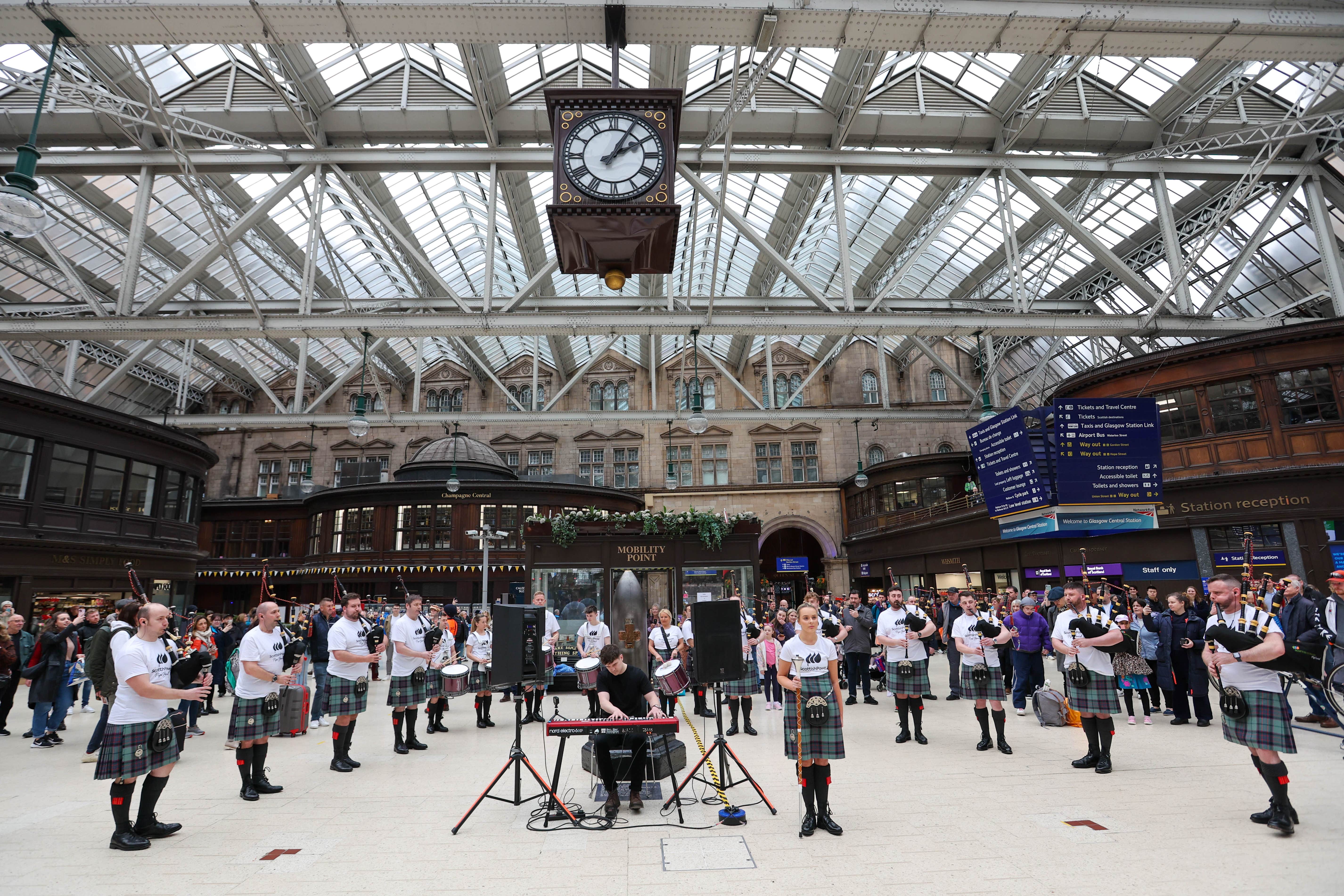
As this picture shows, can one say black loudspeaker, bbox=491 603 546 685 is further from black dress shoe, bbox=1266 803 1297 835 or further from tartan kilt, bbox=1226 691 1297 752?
black dress shoe, bbox=1266 803 1297 835

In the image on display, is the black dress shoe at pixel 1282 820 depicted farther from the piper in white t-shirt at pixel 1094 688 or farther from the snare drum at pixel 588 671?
the snare drum at pixel 588 671

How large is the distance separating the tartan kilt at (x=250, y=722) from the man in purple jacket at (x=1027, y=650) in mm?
9709

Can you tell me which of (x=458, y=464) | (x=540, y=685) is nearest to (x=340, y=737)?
(x=540, y=685)

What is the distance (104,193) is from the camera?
756 inches

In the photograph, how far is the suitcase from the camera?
10.1 m

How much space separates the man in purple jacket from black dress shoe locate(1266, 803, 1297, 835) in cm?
489

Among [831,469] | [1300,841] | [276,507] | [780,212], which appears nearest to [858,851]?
[1300,841]

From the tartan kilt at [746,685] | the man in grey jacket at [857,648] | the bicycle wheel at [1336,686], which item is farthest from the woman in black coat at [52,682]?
the bicycle wheel at [1336,686]

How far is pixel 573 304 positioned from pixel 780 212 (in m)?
7.98

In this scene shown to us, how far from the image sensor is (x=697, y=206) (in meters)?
14.0

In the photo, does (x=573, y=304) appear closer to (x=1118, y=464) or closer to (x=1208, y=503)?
(x=1118, y=464)

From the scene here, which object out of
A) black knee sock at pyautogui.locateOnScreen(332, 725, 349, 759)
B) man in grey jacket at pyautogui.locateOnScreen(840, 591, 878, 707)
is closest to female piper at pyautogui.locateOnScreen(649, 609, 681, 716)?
man in grey jacket at pyautogui.locateOnScreen(840, 591, 878, 707)

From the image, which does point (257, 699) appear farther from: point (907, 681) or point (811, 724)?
point (907, 681)

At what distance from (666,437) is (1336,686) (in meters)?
30.2
